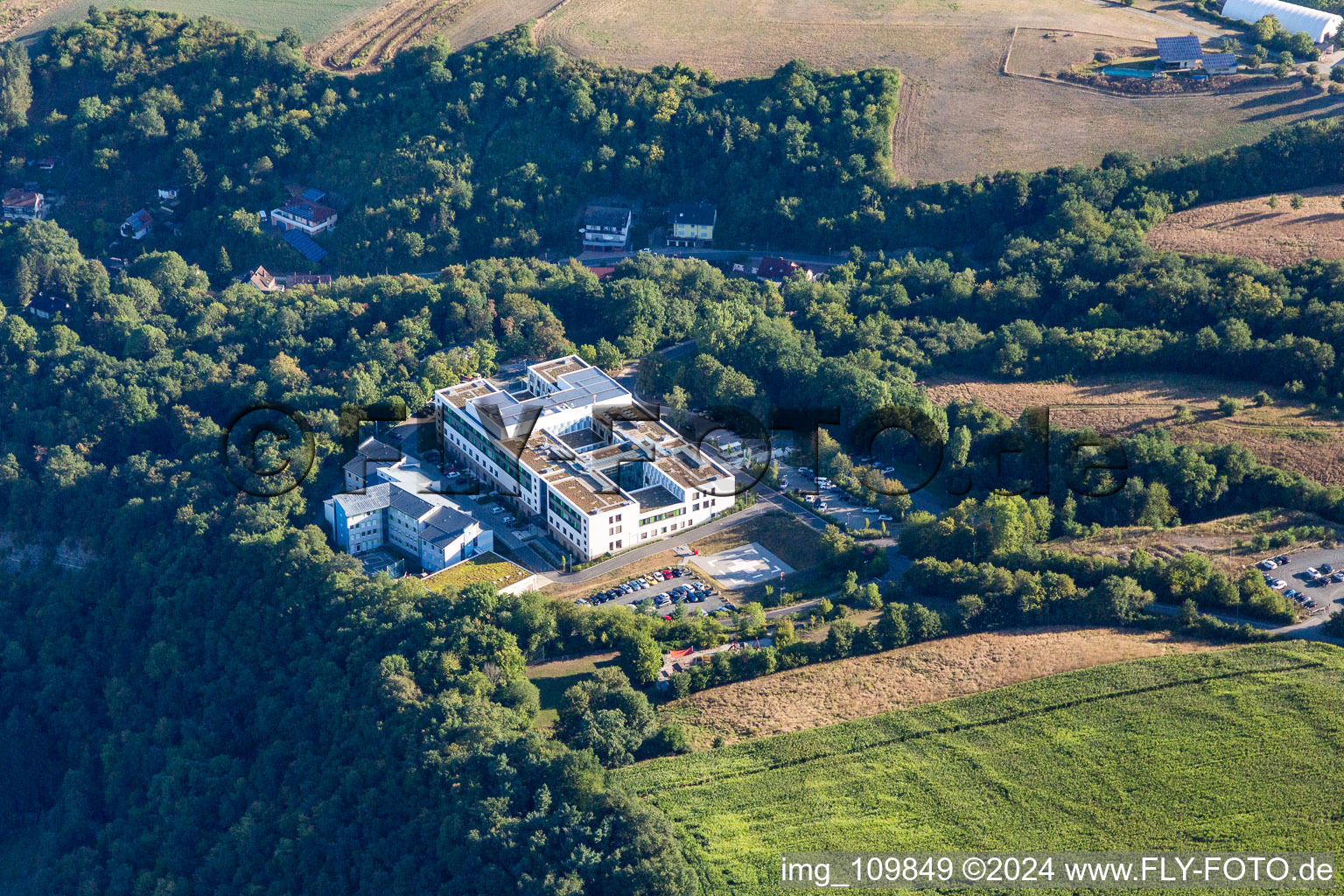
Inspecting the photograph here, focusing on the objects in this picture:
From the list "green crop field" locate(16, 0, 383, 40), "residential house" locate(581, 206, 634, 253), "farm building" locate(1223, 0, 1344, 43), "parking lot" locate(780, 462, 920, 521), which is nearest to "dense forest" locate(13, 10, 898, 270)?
"residential house" locate(581, 206, 634, 253)

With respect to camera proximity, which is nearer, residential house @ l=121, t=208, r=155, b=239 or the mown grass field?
the mown grass field

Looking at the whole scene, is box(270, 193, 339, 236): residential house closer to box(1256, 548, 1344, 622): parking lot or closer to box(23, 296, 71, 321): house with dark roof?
box(23, 296, 71, 321): house with dark roof

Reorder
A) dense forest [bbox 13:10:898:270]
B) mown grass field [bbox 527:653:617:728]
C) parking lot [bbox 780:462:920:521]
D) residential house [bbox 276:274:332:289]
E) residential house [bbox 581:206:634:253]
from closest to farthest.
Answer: mown grass field [bbox 527:653:617:728], parking lot [bbox 780:462:920:521], residential house [bbox 276:274:332:289], residential house [bbox 581:206:634:253], dense forest [bbox 13:10:898:270]

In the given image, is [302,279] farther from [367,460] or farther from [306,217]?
[367,460]

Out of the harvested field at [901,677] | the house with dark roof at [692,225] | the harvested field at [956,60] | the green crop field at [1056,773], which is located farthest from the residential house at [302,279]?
the green crop field at [1056,773]

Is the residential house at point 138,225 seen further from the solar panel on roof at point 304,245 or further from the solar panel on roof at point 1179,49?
the solar panel on roof at point 1179,49

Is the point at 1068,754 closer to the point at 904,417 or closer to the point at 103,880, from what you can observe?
the point at 904,417

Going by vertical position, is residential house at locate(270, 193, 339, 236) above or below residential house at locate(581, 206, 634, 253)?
below

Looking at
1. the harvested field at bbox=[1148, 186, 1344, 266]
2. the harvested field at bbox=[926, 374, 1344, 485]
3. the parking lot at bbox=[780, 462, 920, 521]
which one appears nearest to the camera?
the parking lot at bbox=[780, 462, 920, 521]
